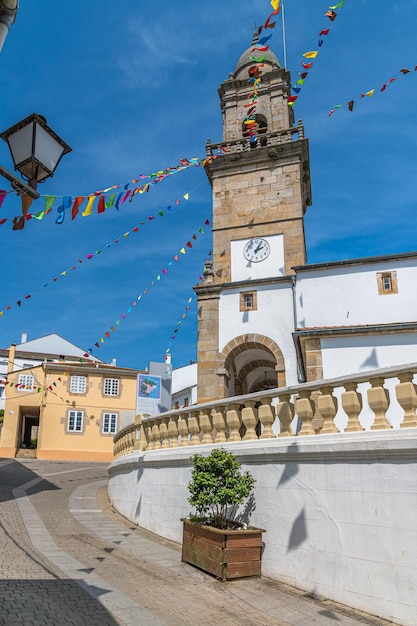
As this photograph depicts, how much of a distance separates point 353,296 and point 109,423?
20.2 m

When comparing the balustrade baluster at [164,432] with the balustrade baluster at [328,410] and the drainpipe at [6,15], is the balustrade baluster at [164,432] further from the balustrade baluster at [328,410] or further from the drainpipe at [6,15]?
the drainpipe at [6,15]

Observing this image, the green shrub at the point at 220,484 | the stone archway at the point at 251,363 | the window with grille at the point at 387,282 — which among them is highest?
the window with grille at the point at 387,282

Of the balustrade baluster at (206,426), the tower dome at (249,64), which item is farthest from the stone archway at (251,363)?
the tower dome at (249,64)

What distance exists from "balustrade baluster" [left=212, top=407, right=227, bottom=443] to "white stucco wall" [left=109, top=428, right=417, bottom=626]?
1.73 ft

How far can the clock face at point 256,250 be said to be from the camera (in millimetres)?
17812

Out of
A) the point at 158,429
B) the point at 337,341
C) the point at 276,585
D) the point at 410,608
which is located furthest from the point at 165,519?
the point at 337,341

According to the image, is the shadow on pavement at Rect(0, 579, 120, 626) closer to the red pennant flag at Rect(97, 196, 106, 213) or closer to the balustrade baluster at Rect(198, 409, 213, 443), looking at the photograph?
the balustrade baluster at Rect(198, 409, 213, 443)

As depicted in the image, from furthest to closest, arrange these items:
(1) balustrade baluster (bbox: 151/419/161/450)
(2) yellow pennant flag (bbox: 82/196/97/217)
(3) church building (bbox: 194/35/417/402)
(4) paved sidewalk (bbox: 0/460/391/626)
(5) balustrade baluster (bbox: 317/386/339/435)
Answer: (3) church building (bbox: 194/35/417/402) < (1) balustrade baluster (bbox: 151/419/161/450) < (2) yellow pennant flag (bbox: 82/196/97/217) < (5) balustrade baluster (bbox: 317/386/339/435) < (4) paved sidewalk (bbox: 0/460/391/626)

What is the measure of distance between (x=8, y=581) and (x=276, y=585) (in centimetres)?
292

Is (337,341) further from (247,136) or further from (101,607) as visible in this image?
(247,136)

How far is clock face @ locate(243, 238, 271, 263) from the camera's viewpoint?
58.4ft

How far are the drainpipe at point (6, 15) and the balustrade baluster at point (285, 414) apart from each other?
15.8 ft

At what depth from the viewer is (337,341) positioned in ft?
38.9

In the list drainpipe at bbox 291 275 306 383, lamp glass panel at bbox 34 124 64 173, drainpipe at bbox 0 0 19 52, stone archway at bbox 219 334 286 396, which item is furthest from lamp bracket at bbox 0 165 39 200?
stone archway at bbox 219 334 286 396
